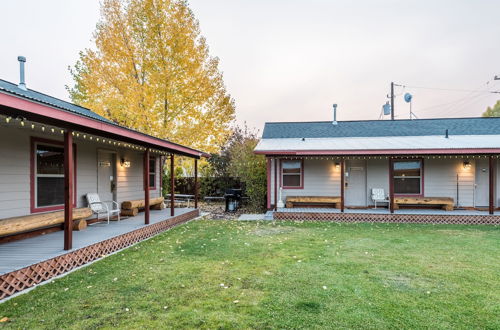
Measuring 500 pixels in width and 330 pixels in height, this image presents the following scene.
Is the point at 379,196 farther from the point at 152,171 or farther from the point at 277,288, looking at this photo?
the point at 152,171

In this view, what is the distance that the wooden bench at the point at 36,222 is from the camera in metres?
4.73

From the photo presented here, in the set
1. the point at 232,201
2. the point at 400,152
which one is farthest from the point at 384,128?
the point at 232,201

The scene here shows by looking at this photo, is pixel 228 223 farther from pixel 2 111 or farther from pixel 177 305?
pixel 2 111

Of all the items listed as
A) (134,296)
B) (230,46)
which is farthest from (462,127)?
(134,296)

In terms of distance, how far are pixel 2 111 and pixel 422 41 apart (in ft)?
54.6

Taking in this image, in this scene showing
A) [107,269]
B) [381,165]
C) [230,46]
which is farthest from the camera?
[230,46]

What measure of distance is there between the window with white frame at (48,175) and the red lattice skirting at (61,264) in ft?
6.06

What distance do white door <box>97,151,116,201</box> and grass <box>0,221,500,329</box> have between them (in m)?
2.67

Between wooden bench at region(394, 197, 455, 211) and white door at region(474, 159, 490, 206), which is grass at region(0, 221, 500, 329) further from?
white door at region(474, 159, 490, 206)

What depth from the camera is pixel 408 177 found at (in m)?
10.8

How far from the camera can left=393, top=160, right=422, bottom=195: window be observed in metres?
10.7

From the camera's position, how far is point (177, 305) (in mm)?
3172

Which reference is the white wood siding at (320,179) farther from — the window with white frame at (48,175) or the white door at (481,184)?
the window with white frame at (48,175)

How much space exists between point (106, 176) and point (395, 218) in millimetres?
9136
